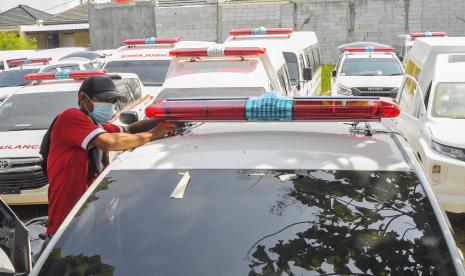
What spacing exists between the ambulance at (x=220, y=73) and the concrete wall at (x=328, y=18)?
2322 cm

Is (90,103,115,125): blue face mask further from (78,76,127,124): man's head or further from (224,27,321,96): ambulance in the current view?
(224,27,321,96): ambulance

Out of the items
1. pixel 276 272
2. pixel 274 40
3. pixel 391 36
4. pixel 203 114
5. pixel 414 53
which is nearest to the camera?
pixel 276 272

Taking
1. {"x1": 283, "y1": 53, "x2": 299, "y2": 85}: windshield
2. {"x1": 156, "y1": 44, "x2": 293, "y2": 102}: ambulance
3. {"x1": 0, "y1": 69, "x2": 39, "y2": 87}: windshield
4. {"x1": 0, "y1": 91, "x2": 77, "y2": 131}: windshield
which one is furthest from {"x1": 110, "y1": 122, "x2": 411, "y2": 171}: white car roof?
Answer: {"x1": 0, "y1": 69, "x2": 39, "y2": 87}: windshield

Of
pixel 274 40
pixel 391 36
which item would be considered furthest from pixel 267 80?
pixel 391 36

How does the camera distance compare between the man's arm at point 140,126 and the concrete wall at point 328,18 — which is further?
the concrete wall at point 328,18

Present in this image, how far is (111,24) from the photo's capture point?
33969mm

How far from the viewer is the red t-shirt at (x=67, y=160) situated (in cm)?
307

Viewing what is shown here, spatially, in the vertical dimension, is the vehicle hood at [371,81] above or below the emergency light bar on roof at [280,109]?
below

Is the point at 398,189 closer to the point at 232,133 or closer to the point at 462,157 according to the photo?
the point at 232,133

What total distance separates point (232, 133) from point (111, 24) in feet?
107

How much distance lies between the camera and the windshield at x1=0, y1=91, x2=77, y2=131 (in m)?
7.49

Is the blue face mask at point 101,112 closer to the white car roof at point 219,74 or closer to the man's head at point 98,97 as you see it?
the man's head at point 98,97

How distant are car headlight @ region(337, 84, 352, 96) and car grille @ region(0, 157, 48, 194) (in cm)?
800

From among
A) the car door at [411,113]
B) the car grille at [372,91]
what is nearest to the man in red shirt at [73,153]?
the car door at [411,113]
